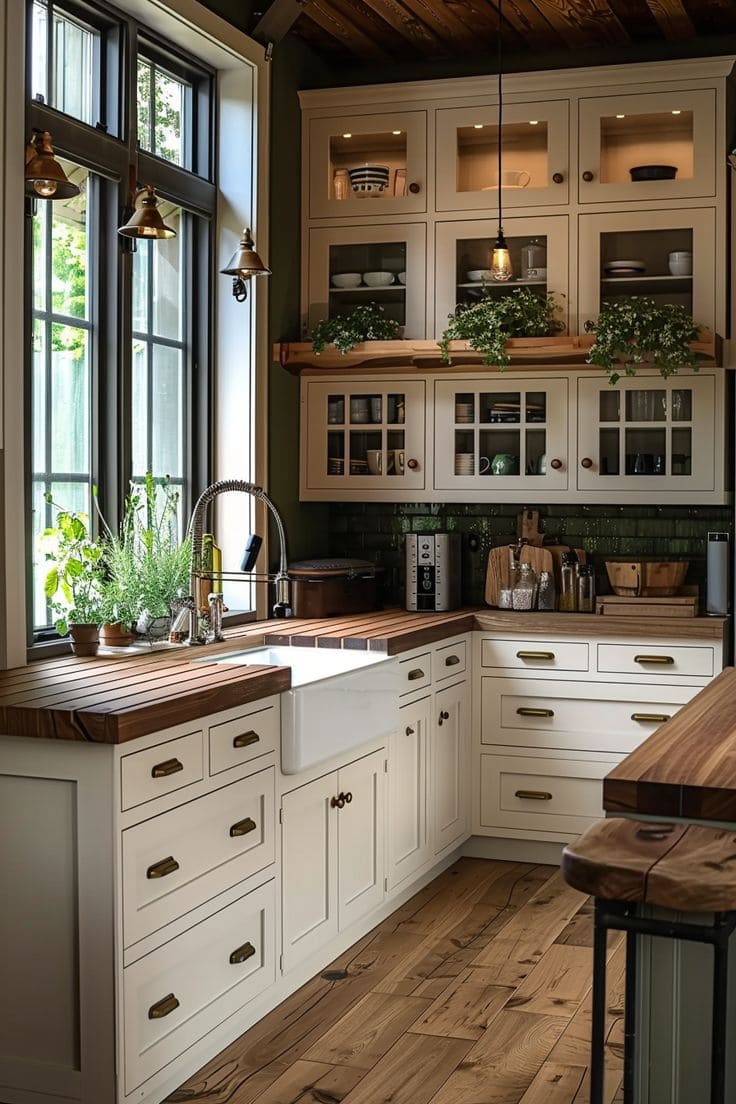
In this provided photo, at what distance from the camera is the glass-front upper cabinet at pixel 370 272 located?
5.36m

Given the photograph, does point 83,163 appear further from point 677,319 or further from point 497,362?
point 677,319

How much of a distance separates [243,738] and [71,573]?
811mm

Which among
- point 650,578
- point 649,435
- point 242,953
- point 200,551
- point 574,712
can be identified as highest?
point 649,435

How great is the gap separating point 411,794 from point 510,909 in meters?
0.52

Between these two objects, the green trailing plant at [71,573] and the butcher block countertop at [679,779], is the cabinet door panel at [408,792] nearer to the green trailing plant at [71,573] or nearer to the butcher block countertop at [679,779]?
the green trailing plant at [71,573]

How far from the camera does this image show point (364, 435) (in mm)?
5453

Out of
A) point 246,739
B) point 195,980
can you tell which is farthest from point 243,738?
point 195,980

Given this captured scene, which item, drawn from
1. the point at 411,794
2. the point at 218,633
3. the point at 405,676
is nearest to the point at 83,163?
the point at 218,633

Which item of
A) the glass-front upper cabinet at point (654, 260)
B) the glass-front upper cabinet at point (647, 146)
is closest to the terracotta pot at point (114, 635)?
the glass-front upper cabinet at point (654, 260)

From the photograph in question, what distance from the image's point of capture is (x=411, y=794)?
4.58 meters

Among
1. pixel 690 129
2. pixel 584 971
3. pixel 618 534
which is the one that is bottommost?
pixel 584 971

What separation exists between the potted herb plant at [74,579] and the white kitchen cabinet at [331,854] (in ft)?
2.48

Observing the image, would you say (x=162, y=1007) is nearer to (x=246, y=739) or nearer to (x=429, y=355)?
(x=246, y=739)

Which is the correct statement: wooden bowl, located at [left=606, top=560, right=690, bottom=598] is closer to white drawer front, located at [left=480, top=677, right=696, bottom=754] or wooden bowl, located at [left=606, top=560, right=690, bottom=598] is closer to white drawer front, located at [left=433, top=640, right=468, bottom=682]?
white drawer front, located at [left=480, top=677, right=696, bottom=754]
